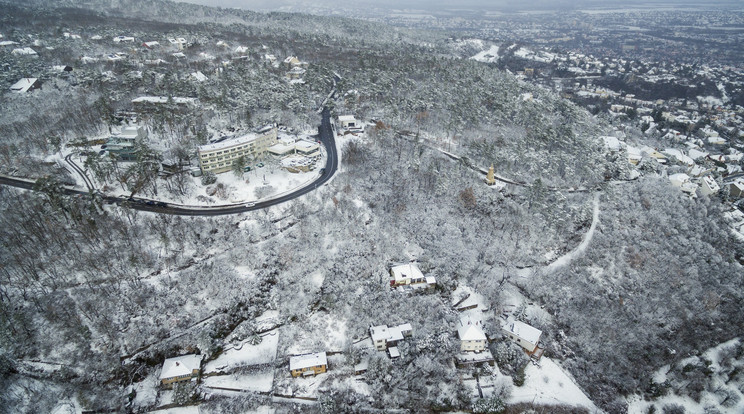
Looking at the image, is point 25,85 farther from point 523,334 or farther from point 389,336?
point 523,334

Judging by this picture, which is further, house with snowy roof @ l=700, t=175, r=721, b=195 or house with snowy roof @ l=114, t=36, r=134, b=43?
house with snowy roof @ l=114, t=36, r=134, b=43

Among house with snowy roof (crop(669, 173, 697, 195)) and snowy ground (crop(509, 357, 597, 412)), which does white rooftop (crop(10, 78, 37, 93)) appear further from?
house with snowy roof (crop(669, 173, 697, 195))

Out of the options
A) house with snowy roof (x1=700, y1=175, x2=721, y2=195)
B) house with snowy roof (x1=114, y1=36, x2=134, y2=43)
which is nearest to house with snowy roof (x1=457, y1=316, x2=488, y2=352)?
house with snowy roof (x1=700, y1=175, x2=721, y2=195)

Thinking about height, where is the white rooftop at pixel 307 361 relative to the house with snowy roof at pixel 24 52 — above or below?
below

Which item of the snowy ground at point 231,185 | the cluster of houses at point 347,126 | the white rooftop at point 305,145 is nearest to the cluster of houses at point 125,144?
the snowy ground at point 231,185

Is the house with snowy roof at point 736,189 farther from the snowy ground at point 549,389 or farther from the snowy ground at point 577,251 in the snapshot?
the snowy ground at point 549,389

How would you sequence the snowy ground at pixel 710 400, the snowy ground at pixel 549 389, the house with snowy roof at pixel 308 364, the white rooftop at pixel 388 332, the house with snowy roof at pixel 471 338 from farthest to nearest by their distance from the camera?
1. the house with snowy roof at pixel 471 338
2. the white rooftop at pixel 388 332
3. the snowy ground at pixel 710 400
4. the snowy ground at pixel 549 389
5. the house with snowy roof at pixel 308 364

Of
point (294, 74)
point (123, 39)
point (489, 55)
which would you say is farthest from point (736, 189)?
point (123, 39)
